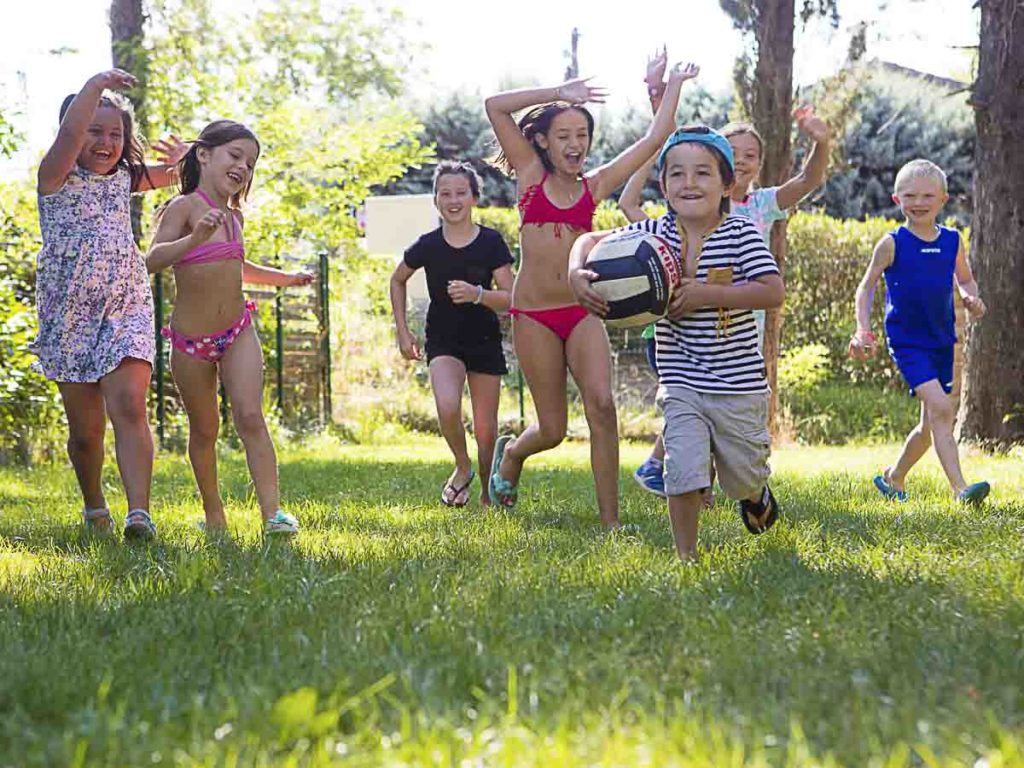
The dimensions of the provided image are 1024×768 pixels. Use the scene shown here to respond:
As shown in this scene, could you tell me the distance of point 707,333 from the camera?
16.5 ft

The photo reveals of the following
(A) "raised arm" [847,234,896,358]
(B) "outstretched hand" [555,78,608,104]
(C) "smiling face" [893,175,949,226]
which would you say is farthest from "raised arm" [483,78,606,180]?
(C) "smiling face" [893,175,949,226]

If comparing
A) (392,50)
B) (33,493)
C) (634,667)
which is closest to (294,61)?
(392,50)

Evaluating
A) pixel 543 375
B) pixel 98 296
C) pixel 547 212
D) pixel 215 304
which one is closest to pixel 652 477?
pixel 543 375

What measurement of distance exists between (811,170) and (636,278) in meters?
2.94

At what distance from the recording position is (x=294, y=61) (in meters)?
23.9

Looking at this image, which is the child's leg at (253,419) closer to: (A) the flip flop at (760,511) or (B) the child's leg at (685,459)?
(B) the child's leg at (685,459)

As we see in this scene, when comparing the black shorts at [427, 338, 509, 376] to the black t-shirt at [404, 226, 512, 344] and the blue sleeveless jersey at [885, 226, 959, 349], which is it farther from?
the blue sleeveless jersey at [885, 226, 959, 349]

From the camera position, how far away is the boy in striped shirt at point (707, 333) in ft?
16.1

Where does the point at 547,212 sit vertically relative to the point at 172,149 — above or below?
below

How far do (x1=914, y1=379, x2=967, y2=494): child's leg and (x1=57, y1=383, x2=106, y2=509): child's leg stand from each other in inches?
163

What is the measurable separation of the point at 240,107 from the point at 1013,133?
9.79m

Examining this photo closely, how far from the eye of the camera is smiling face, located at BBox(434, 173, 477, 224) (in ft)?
24.4

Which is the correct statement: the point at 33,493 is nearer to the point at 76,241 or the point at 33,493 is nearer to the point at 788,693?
the point at 76,241

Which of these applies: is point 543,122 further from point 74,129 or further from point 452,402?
point 74,129
